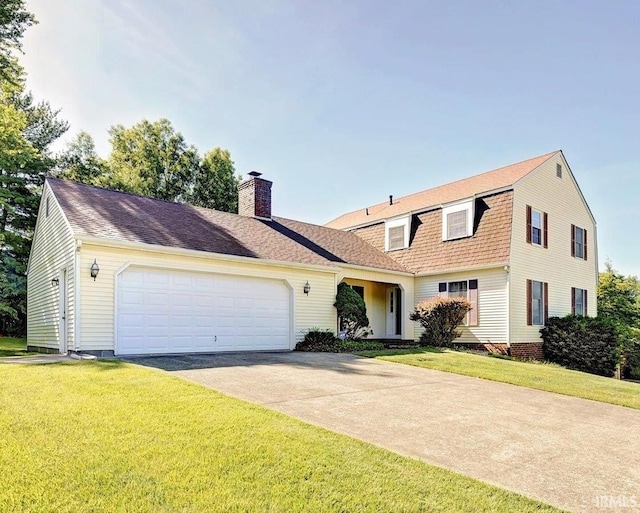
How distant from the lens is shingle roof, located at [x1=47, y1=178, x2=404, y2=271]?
37.1 ft

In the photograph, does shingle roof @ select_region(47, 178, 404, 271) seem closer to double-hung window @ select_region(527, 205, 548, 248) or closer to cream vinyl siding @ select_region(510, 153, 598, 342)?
cream vinyl siding @ select_region(510, 153, 598, 342)

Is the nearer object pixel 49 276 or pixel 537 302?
pixel 49 276

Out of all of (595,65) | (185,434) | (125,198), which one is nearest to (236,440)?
(185,434)

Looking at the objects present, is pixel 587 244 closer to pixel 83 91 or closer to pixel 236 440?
pixel 236 440

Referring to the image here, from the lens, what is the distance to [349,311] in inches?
582

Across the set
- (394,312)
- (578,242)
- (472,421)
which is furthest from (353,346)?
(578,242)

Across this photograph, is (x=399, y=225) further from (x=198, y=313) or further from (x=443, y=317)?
(x=198, y=313)

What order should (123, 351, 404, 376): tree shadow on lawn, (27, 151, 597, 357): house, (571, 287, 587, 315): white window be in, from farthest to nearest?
(571, 287, 587, 315): white window < (27, 151, 597, 357): house < (123, 351, 404, 376): tree shadow on lawn

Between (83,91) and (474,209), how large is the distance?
14861 millimetres

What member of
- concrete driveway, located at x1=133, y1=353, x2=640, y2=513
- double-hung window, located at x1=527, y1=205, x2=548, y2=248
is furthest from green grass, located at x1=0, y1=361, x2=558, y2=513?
double-hung window, located at x1=527, y1=205, x2=548, y2=248

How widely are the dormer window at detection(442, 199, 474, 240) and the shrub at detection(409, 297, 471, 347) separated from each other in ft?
8.97

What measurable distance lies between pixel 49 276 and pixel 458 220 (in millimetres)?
13631

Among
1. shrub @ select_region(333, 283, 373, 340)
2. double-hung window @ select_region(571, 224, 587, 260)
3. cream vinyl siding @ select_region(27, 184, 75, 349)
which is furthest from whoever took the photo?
double-hung window @ select_region(571, 224, 587, 260)

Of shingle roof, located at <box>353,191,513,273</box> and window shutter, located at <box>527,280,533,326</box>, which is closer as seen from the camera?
shingle roof, located at <box>353,191,513,273</box>
